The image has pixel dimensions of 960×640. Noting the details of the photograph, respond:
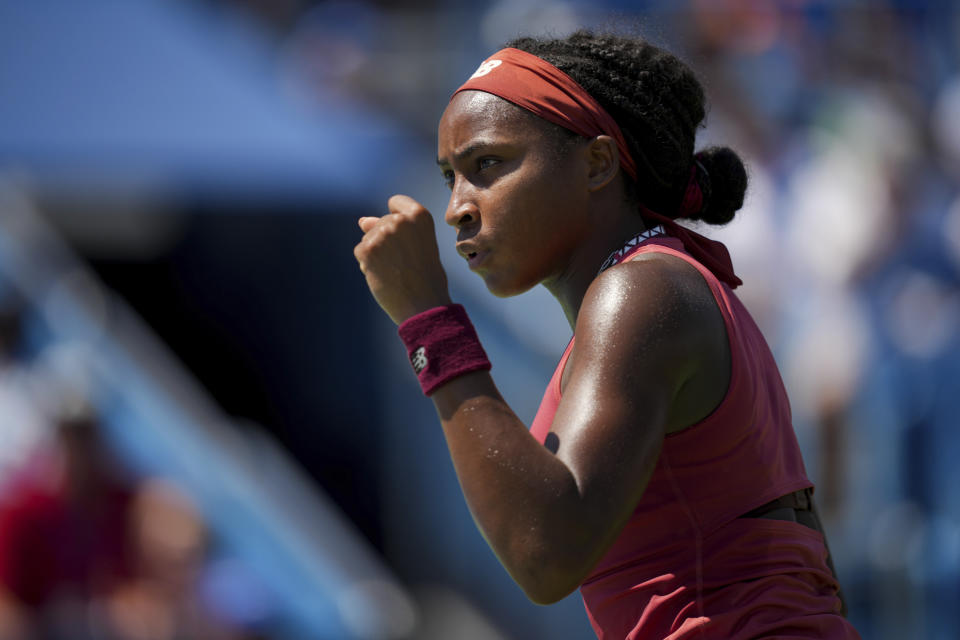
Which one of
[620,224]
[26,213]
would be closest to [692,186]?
[620,224]

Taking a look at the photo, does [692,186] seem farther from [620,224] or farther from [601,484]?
[601,484]

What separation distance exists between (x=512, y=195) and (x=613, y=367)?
42 cm

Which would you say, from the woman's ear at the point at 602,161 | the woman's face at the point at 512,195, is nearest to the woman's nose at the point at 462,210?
the woman's face at the point at 512,195

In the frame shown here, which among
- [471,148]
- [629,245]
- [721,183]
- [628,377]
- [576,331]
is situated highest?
[471,148]

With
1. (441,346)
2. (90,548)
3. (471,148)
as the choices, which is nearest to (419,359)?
(441,346)

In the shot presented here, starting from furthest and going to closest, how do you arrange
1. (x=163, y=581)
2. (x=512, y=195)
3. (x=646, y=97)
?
1. (x=163, y=581)
2. (x=646, y=97)
3. (x=512, y=195)

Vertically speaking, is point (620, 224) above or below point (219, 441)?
below

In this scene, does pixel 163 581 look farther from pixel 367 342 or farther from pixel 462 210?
pixel 462 210

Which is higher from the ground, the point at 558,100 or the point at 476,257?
the point at 558,100

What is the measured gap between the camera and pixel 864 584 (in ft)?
18.6

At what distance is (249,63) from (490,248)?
22.8ft

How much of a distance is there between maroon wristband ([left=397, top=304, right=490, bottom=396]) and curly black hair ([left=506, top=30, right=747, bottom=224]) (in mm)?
523

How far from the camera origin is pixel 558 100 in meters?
2.02

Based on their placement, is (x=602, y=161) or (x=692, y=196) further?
(x=692, y=196)
